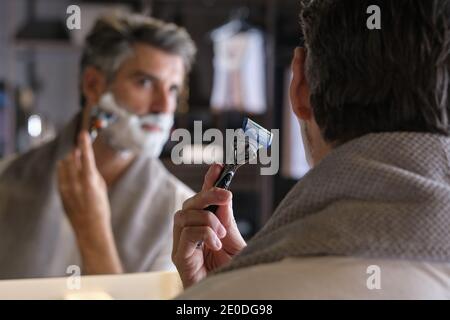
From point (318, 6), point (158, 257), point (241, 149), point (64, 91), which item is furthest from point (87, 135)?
point (64, 91)

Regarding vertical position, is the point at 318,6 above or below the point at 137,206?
above

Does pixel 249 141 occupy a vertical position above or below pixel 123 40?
below

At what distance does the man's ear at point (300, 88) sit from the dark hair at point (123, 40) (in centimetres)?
93

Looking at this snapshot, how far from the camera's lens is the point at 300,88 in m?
0.65

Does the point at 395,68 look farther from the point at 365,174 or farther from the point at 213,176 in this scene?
the point at 213,176

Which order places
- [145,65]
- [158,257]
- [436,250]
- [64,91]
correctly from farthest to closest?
1. [64,91]
2. [145,65]
3. [158,257]
4. [436,250]

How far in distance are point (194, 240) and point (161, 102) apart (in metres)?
0.88

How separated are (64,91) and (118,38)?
150cm

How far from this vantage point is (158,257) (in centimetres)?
145

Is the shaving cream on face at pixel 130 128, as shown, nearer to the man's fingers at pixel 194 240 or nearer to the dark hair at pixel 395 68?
the man's fingers at pixel 194 240

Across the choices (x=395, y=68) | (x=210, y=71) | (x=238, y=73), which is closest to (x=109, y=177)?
(x=395, y=68)

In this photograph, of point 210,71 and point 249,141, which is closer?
point 249,141
